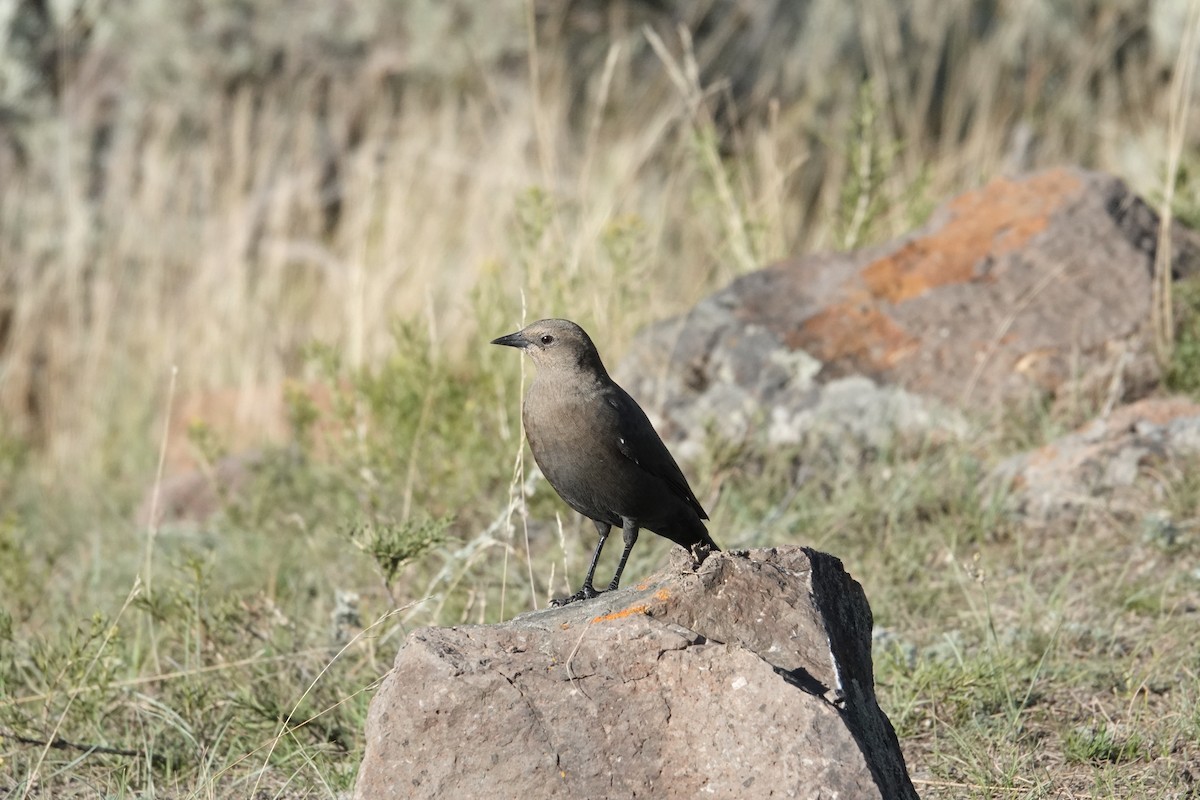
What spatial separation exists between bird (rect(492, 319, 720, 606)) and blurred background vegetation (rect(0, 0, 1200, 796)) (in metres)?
0.24

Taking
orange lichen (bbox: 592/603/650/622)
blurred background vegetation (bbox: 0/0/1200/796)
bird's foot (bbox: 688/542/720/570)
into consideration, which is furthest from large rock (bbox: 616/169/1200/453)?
orange lichen (bbox: 592/603/650/622)

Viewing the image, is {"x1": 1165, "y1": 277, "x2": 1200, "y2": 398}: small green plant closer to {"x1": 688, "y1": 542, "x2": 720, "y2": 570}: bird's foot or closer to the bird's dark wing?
the bird's dark wing

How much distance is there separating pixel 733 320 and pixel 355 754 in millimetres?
2903

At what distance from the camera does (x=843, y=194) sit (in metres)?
6.59

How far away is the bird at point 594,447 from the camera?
3.74 m

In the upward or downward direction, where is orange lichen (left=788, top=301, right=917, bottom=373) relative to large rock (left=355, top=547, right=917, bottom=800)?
downward

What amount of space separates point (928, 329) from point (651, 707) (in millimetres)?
3445

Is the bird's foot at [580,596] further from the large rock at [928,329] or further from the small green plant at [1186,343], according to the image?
the small green plant at [1186,343]

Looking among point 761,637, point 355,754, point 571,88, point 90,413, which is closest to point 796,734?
point 761,637

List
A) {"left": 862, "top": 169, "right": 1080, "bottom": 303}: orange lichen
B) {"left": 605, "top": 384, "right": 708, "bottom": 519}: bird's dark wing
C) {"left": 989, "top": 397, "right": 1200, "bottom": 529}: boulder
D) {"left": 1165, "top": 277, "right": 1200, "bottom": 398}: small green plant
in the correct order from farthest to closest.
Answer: {"left": 862, "top": 169, "right": 1080, "bottom": 303}: orange lichen, {"left": 1165, "top": 277, "right": 1200, "bottom": 398}: small green plant, {"left": 989, "top": 397, "right": 1200, "bottom": 529}: boulder, {"left": 605, "top": 384, "right": 708, "bottom": 519}: bird's dark wing

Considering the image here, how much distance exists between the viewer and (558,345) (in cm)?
402

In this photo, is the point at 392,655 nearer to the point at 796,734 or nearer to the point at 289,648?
the point at 289,648

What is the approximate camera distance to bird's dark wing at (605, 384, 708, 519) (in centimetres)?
380

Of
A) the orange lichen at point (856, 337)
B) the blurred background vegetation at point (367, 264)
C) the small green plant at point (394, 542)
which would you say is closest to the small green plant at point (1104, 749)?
the blurred background vegetation at point (367, 264)
